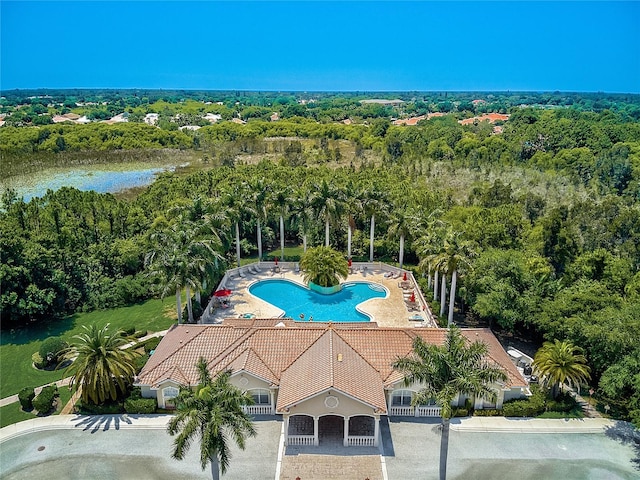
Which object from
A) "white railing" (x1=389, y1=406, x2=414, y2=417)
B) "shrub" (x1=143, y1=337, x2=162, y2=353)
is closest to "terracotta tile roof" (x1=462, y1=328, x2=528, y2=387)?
"white railing" (x1=389, y1=406, x2=414, y2=417)

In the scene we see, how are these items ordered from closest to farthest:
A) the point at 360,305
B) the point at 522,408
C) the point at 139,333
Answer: the point at 522,408 < the point at 139,333 < the point at 360,305

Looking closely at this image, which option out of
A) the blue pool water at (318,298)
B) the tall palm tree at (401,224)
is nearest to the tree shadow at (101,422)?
the blue pool water at (318,298)

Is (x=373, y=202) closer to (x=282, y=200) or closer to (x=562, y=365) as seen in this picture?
(x=282, y=200)

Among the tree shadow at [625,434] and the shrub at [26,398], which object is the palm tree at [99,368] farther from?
the tree shadow at [625,434]

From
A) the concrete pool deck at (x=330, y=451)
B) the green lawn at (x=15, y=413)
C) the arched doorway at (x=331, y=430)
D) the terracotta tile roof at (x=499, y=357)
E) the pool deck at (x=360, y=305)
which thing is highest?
the terracotta tile roof at (x=499, y=357)

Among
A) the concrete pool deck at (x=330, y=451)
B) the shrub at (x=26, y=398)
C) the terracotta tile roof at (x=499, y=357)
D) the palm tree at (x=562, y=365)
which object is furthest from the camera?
the terracotta tile roof at (x=499, y=357)

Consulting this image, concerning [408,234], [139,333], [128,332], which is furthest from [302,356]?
[408,234]
